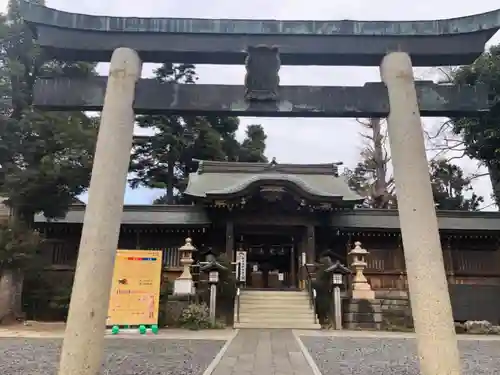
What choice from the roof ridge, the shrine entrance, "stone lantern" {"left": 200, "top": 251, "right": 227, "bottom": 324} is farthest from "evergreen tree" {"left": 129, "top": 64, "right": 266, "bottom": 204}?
"stone lantern" {"left": 200, "top": 251, "right": 227, "bottom": 324}

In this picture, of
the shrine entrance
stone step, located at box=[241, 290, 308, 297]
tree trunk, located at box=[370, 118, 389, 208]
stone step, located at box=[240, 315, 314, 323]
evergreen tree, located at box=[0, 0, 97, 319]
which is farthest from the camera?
tree trunk, located at box=[370, 118, 389, 208]

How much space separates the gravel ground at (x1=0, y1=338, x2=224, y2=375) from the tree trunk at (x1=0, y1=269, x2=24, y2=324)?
392cm

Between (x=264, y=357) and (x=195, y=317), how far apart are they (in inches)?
258

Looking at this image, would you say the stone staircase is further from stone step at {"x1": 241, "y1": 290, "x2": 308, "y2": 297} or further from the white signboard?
the white signboard

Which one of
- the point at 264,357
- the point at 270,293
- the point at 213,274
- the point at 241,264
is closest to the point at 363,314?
the point at 270,293

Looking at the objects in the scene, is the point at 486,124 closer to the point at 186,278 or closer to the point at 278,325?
the point at 278,325

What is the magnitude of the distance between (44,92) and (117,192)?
171 cm

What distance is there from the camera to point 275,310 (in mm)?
14766

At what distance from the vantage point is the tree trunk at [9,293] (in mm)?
13719

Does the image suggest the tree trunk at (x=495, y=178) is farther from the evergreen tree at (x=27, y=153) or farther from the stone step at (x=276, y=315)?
the evergreen tree at (x=27, y=153)

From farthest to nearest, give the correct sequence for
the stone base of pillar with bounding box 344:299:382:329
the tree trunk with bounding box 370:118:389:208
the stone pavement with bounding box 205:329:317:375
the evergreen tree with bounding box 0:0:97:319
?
the tree trunk with bounding box 370:118:389:208 < the stone base of pillar with bounding box 344:299:382:329 < the evergreen tree with bounding box 0:0:97:319 < the stone pavement with bounding box 205:329:317:375

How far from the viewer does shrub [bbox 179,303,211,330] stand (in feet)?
44.7

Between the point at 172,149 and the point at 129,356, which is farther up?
the point at 172,149

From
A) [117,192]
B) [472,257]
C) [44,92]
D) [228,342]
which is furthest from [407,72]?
[472,257]
